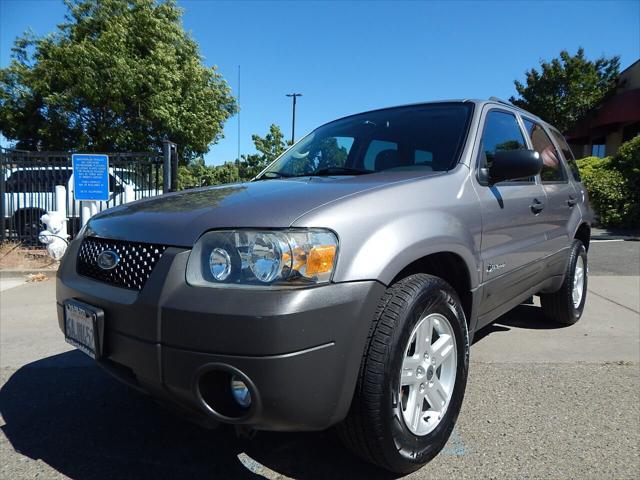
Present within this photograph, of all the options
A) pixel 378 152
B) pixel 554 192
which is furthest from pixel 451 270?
pixel 554 192

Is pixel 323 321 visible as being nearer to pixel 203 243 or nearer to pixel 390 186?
pixel 203 243

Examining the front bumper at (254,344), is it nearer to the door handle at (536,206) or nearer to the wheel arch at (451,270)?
the wheel arch at (451,270)

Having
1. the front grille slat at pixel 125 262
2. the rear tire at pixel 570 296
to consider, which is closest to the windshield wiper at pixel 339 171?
the front grille slat at pixel 125 262

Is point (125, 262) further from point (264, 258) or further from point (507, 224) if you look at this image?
point (507, 224)

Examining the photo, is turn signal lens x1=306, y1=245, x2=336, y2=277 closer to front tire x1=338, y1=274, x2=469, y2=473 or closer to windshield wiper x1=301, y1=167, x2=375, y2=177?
front tire x1=338, y1=274, x2=469, y2=473

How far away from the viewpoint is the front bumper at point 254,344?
5.22ft

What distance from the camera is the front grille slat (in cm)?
188

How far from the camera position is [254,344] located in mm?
1581

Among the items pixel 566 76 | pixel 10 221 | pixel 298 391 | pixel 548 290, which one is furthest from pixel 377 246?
pixel 566 76

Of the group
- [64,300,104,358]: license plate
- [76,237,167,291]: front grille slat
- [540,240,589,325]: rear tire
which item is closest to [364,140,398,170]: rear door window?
[76,237,167,291]: front grille slat

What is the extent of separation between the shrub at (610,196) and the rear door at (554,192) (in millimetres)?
10245

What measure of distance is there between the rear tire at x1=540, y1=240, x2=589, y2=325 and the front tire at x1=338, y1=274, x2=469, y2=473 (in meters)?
2.36

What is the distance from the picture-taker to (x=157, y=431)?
253cm

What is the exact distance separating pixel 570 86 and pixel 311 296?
970 inches
